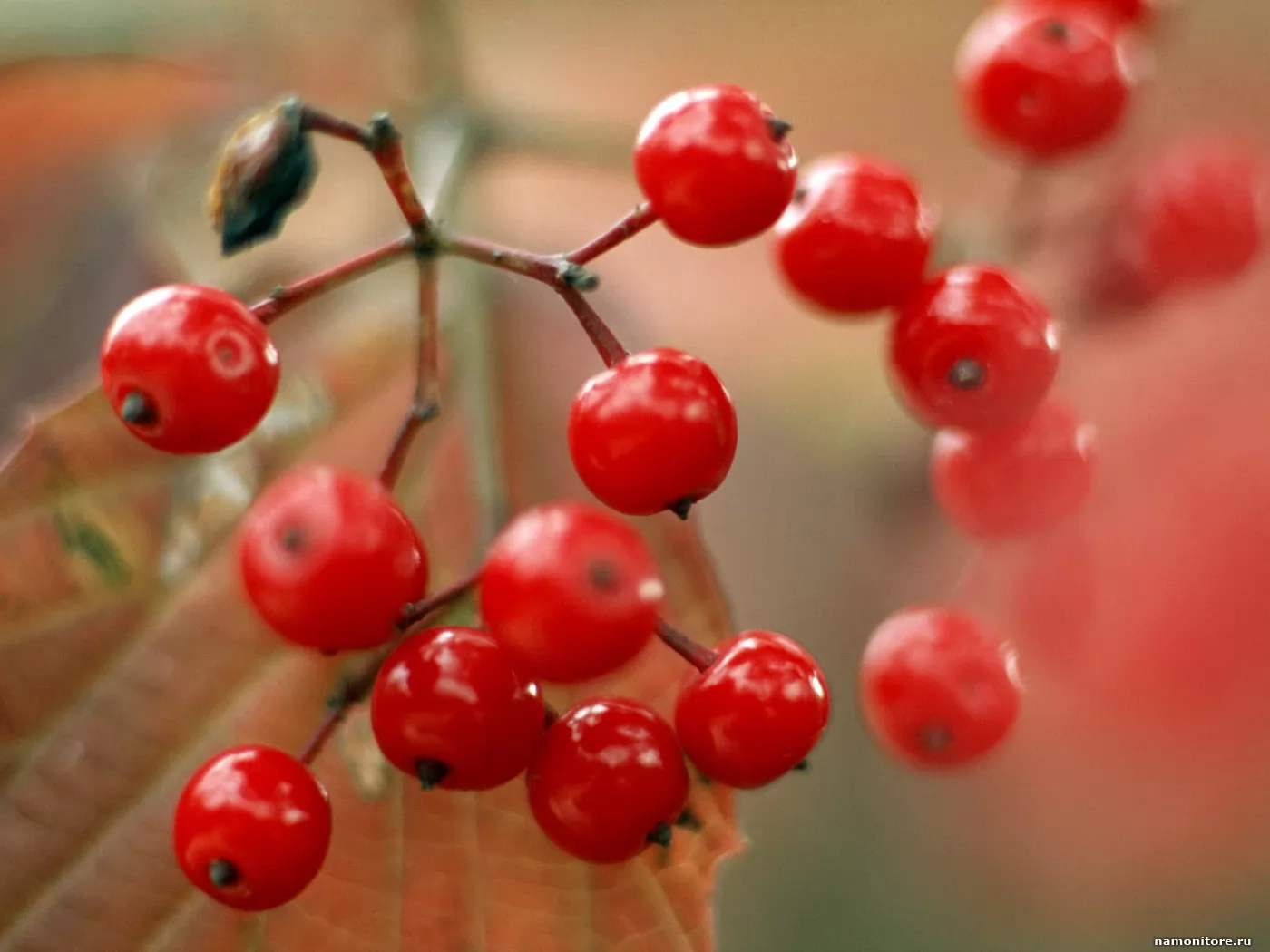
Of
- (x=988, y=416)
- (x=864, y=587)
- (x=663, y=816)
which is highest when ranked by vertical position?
(x=988, y=416)

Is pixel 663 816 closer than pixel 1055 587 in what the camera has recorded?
Yes

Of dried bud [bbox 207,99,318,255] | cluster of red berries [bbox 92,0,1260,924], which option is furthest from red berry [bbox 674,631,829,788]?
dried bud [bbox 207,99,318,255]

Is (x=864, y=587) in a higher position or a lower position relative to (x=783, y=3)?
lower

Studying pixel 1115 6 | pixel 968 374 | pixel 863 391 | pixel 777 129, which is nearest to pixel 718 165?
pixel 777 129

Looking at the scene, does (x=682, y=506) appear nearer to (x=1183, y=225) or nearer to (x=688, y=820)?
(x=688, y=820)

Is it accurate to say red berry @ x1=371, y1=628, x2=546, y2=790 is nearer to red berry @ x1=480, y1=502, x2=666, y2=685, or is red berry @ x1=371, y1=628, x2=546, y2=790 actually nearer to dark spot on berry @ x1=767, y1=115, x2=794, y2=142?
red berry @ x1=480, y1=502, x2=666, y2=685

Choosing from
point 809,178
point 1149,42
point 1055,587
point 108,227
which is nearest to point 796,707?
point 809,178

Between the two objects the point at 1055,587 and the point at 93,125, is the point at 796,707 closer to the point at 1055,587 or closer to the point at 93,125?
the point at 1055,587
